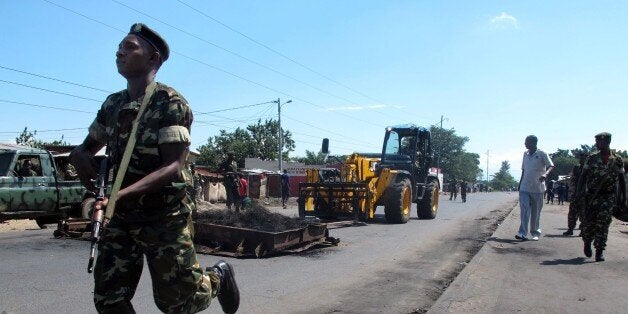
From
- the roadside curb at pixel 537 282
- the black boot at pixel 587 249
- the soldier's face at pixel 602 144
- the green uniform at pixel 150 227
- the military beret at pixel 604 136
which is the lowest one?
the roadside curb at pixel 537 282

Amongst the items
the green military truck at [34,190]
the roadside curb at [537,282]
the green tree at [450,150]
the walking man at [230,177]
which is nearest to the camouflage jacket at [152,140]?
the roadside curb at [537,282]

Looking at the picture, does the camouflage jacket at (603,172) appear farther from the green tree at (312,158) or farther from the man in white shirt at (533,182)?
the green tree at (312,158)

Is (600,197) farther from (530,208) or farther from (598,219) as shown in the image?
(530,208)

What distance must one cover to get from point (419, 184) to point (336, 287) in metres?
10.9

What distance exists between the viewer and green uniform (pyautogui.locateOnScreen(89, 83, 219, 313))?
2.78 meters

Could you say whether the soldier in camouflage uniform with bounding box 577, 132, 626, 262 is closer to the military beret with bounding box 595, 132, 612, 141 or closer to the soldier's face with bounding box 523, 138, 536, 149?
the military beret with bounding box 595, 132, 612, 141

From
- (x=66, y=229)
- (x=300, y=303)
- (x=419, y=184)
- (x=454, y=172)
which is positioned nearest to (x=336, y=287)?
(x=300, y=303)

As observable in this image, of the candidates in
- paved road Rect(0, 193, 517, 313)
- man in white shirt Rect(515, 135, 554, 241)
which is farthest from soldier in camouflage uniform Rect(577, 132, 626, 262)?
man in white shirt Rect(515, 135, 554, 241)

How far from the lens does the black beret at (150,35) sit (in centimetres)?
292

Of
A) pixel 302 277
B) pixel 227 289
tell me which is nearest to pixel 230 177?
pixel 302 277

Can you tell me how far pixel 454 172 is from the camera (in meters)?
112

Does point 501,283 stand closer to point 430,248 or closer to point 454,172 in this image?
point 430,248

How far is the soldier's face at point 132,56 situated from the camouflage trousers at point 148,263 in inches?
31.3

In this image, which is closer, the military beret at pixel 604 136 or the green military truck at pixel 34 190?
the military beret at pixel 604 136
